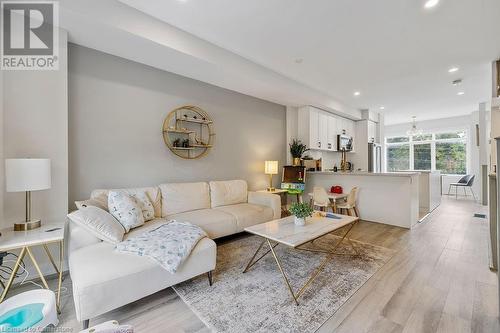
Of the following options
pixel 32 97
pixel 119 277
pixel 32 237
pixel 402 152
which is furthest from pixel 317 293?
pixel 402 152

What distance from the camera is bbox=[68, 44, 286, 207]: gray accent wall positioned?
2.71 meters

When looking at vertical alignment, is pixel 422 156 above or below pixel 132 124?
below

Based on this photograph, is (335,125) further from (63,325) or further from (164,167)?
(63,325)

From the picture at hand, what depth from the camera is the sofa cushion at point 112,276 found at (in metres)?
1.46

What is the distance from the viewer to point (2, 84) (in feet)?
6.93

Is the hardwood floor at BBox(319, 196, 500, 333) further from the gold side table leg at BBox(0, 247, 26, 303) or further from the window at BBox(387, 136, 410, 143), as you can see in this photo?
the window at BBox(387, 136, 410, 143)

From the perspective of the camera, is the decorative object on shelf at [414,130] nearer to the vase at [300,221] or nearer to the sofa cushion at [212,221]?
the vase at [300,221]

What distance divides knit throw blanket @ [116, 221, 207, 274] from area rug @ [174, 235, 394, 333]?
1.32 ft

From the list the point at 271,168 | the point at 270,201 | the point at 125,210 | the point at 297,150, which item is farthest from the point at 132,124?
the point at 297,150

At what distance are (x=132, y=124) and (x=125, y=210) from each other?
136 cm

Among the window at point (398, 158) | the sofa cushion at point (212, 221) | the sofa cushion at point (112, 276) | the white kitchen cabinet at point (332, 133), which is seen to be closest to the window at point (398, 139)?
the window at point (398, 158)

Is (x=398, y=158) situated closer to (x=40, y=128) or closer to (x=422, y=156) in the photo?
(x=422, y=156)

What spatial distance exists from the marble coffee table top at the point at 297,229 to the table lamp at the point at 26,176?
200 cm

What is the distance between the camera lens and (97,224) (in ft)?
6.61
